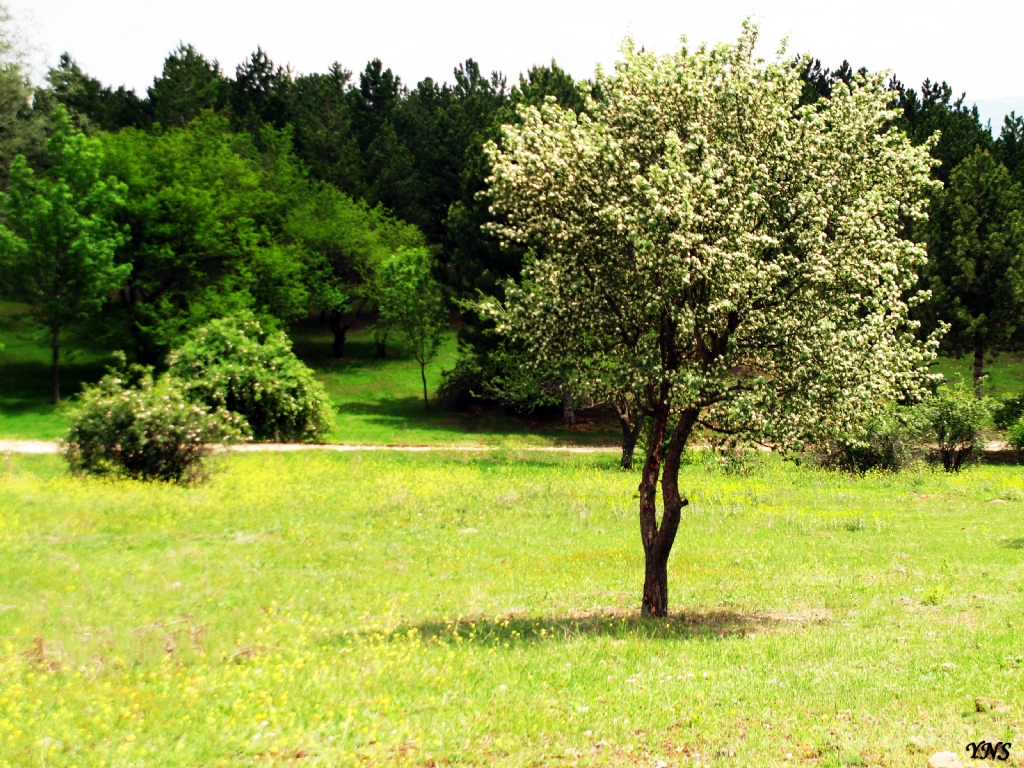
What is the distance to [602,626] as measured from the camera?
45.5ft

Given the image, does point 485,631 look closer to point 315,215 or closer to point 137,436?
point 137,436

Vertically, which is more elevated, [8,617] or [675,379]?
[675,379]

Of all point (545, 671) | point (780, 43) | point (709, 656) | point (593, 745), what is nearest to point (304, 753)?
point (593, 745)

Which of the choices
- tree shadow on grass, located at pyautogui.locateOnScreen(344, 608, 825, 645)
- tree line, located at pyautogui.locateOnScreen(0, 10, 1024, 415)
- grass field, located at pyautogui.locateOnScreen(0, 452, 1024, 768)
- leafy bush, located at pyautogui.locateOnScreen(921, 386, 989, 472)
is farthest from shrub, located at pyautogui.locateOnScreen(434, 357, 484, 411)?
tree shadow on grass, located at pyautogui.locateOnScreen(344, 608, 825, 645)

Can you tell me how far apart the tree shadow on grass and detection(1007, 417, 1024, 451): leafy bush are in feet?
108

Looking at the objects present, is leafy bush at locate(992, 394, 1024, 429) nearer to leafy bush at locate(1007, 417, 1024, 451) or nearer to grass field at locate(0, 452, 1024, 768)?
leafy bush at locate(1007, 417, 1024, 451)

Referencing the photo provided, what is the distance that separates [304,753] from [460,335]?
168 ft

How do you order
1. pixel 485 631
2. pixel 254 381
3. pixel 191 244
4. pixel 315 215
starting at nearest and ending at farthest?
1. pixel 485 631
2. pixel 254 381
3. pixel 191 244
4. pixel 315 215

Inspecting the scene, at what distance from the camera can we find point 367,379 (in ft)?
223

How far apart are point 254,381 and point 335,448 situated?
4.88m

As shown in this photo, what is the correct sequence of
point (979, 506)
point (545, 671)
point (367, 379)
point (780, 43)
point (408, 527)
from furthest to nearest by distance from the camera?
point (367, 379), point (979, 506), point (408, 527), point (780, 43), point (545, 671)

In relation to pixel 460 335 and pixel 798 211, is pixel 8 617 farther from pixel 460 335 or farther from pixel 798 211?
pixel 460 335

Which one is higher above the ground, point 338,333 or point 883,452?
point 338,333

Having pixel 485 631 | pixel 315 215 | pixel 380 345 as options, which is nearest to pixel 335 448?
pixel 485 631
